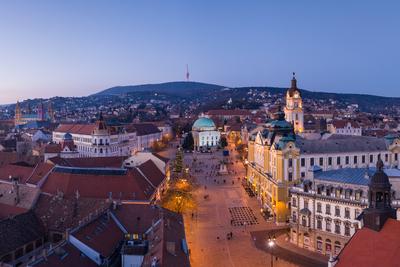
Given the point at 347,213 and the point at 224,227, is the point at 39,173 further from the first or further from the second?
the point at 347,213

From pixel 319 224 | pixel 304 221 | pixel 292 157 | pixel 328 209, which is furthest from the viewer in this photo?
pixel 292 157

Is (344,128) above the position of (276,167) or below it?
above

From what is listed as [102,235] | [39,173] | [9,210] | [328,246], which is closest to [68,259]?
[102,235]

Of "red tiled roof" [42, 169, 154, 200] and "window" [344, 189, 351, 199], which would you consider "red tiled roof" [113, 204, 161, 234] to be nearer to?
"red tiled roof" [42, 169, 154, 200]

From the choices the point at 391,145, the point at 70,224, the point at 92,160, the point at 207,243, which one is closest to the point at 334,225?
the point at 207,243

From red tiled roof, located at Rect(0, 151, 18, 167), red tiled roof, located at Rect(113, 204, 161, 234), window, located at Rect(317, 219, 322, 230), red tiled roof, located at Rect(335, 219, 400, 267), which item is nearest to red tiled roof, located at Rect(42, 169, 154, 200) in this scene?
red tiled roof, located at Rect(113, 204, 161, 234)

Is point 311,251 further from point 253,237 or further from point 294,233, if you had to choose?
point 253,237
